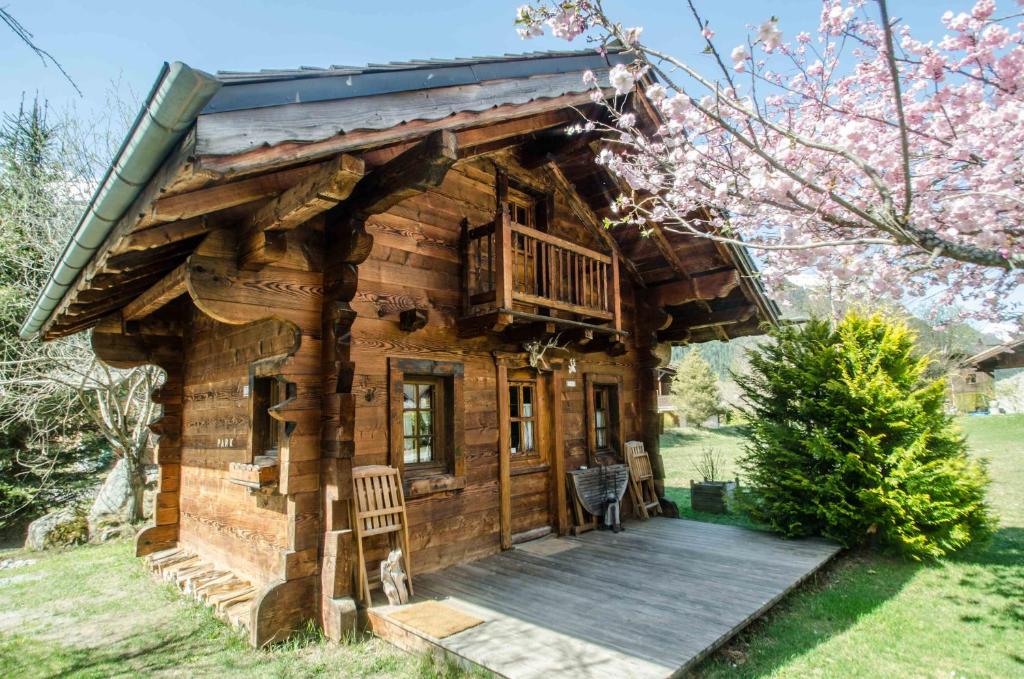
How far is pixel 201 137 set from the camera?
243cm

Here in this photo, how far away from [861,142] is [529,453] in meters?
4.73

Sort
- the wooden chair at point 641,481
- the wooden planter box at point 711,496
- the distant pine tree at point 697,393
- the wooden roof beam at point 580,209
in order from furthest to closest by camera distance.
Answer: the distant pine tree at point 697,393, the wooden planter box at point 711,496, the wooden chair at point 641,481, the wooden roof beam at point 580,209

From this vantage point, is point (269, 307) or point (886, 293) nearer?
point (269, 307)

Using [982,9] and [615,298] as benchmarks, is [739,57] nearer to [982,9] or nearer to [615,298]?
[982,9]

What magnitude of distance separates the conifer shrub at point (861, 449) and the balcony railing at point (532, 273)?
239 centimetres

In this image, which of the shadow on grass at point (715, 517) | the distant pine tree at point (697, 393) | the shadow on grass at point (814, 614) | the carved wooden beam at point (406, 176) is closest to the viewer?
the carved wooden beam at point (406, 176)

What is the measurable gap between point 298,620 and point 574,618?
217 cm

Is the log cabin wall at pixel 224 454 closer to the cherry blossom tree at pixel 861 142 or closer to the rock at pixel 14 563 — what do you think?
the rock at pixel 14 563

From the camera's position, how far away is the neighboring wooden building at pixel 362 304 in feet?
10.6

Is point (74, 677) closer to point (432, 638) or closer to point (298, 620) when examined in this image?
point (298, 620)

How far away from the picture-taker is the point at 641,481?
8.43 m

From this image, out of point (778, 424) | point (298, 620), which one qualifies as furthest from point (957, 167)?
point (298, 620)

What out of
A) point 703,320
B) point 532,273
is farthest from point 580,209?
point 703,320

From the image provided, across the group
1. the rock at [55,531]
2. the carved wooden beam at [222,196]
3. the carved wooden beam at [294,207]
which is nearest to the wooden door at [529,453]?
the carved wooden beam at [294,207]
